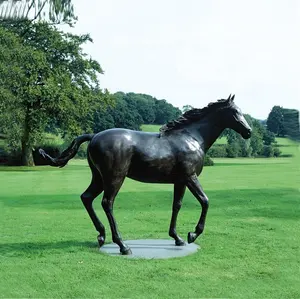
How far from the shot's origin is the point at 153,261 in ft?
23.0

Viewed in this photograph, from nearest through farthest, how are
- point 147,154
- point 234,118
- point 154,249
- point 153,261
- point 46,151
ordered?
point 153,261, point 147,154, point 154,249, point 234,118, point 46,151

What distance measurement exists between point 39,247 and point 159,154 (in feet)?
9.16

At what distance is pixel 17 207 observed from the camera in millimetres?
13492

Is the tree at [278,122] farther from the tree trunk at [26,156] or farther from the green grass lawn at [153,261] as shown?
the tree trunk at [26,156]

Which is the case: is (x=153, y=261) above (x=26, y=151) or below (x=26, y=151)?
above

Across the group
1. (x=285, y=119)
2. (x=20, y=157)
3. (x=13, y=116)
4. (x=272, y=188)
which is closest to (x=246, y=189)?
(x=272, y=188)

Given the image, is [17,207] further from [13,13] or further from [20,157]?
[20,157]

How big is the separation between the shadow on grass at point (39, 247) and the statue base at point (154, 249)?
503mm

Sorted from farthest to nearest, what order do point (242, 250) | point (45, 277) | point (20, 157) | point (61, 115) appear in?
point (20, 157), point (61, 115), point (242, 250), point (45, 277)

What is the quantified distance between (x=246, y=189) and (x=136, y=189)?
4.41 metres

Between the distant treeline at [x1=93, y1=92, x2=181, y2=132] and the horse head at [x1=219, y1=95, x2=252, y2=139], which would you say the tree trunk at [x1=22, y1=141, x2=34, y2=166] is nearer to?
the distant treeline at [x1=93, y1=92, x2=181, y2=132]

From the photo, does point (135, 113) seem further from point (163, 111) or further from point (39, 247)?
point (39, 247)

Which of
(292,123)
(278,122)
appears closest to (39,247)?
(292,123)

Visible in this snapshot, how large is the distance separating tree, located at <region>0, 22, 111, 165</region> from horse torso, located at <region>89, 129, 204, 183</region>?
2881cm
